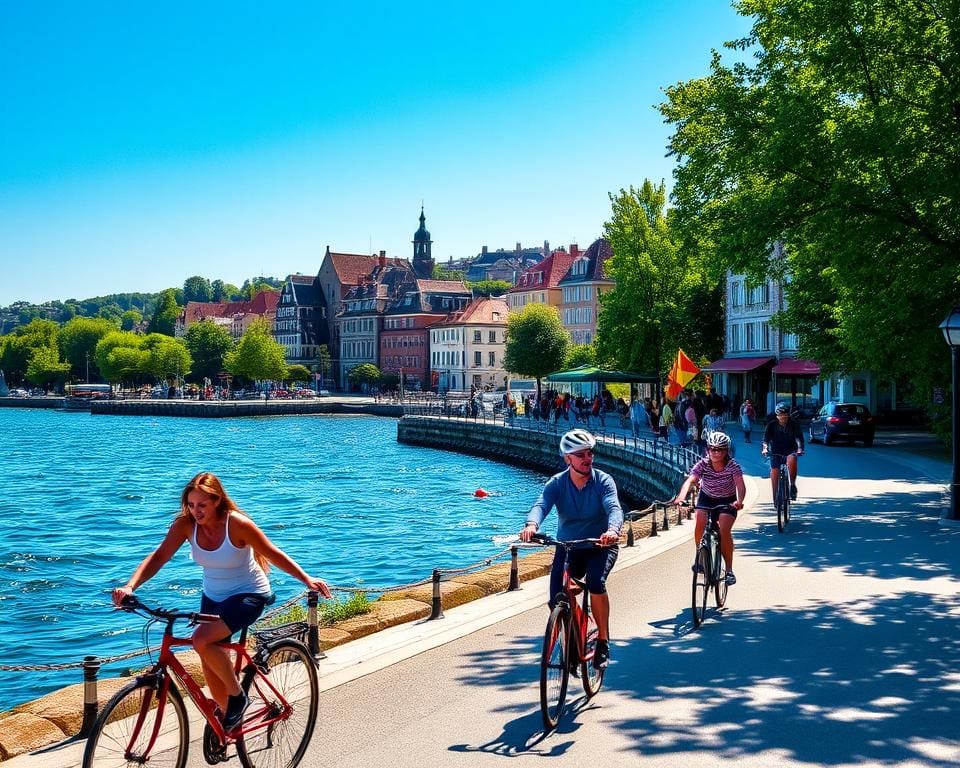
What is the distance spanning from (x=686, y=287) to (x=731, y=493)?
5091cm

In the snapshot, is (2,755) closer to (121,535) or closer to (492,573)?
(492,573)

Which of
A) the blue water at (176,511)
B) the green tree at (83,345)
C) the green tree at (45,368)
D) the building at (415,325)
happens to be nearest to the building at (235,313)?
the green tree at (83,345)

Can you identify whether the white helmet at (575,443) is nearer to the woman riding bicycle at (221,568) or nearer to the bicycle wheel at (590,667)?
the bicycle wheel at (590,667)

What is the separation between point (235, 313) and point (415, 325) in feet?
217

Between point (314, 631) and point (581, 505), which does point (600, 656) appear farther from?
point (314, 631)

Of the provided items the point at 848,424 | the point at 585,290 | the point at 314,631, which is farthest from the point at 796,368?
the point at 585,290

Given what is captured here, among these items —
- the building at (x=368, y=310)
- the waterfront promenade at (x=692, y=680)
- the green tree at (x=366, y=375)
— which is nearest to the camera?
the waterfront promenade at (x=692, y=680)

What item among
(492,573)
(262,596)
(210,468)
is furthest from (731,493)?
(210,468)

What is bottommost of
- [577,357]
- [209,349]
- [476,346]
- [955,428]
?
[955,428]

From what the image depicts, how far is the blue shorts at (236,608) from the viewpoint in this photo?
586cm

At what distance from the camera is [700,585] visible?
10156 millimetres

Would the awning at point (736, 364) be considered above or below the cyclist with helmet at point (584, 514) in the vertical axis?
above

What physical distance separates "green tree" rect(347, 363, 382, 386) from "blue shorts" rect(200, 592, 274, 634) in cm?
12410

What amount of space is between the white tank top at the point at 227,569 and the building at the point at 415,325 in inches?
4819
